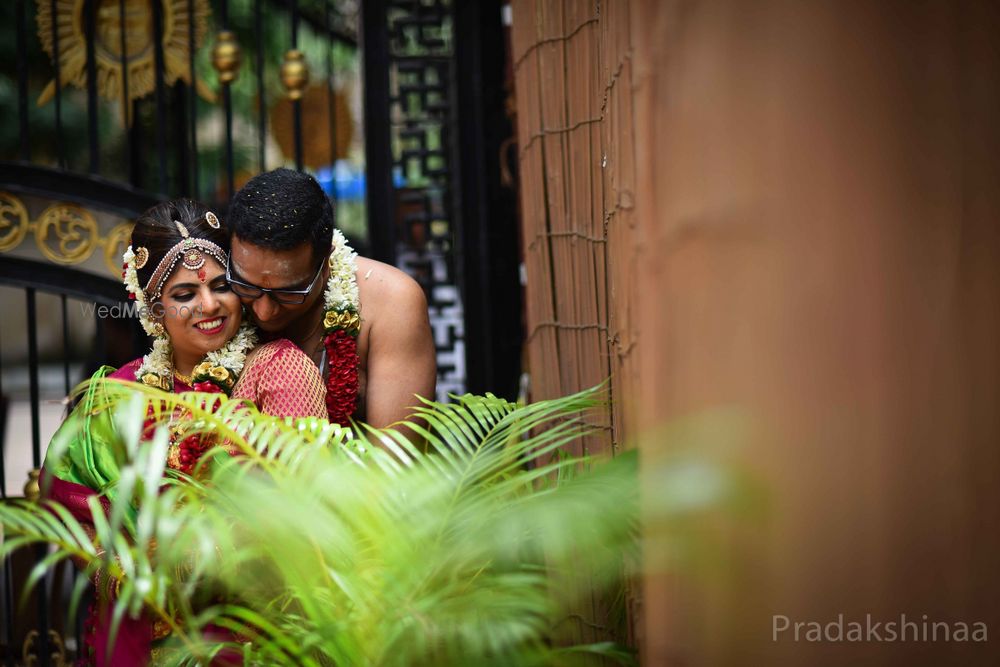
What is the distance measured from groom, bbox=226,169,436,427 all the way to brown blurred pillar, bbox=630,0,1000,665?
3.70 ft

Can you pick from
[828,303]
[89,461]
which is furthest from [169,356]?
[828,303]

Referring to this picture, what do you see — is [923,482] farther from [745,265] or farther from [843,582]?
[745,265]

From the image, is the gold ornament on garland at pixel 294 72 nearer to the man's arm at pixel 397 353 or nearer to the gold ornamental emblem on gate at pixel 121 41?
the gold ornamental emblem on gate at pixel 121 41

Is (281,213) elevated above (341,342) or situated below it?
above

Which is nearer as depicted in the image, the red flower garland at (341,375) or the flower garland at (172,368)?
the flower garland at (172,368)

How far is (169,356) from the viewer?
2.63 metres

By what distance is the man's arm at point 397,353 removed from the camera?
8.80 feet

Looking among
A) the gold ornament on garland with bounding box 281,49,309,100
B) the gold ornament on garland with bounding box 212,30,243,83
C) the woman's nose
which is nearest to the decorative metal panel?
the gold ornament on garland with bounding box 281,49,309,100

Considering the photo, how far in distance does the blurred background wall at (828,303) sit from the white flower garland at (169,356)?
4.08 ft

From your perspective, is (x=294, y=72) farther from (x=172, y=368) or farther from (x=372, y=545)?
(x=372, y=545)

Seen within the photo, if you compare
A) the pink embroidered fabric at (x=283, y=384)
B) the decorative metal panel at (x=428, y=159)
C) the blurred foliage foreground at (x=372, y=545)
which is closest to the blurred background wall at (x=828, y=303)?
the blurred foliage foreground at (x=372, y=545)

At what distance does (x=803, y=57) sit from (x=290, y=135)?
2806mm

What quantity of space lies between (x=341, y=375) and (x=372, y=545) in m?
0.87

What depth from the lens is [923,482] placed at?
1.50 m
